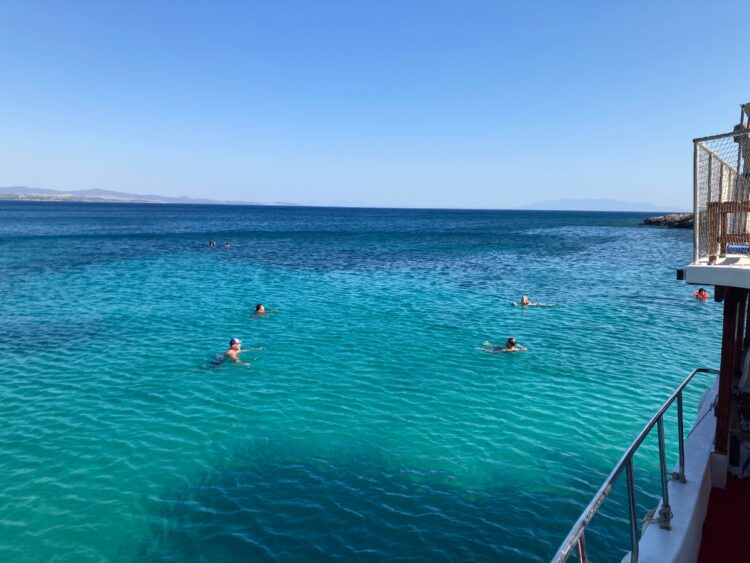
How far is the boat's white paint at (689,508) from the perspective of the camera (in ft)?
16.1

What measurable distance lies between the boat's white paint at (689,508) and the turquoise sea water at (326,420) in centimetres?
230

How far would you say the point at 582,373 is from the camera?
52.7ft

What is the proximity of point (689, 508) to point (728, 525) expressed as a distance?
3.22 feet

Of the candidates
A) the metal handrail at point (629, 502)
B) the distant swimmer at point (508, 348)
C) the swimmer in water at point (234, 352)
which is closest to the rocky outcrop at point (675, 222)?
the distant swimmer at point (508, 348)

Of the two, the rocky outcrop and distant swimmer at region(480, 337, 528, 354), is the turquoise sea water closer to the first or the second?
distant swimmer at region(480, 337, 528, 354)

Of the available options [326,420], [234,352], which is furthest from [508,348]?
[234,352]

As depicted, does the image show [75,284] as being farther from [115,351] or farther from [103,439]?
[103,439]

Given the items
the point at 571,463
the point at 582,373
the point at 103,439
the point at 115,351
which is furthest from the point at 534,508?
the point at 115,351

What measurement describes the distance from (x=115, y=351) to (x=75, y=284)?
1688 cm

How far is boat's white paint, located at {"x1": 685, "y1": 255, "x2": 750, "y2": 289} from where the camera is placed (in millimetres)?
5438

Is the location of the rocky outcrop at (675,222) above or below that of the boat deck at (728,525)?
above

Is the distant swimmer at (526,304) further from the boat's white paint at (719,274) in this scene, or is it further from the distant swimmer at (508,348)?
the boat's white paint at (719,274)

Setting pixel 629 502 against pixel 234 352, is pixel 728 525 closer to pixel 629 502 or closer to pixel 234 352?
pixel 629 502

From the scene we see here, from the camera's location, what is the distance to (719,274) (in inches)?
224
